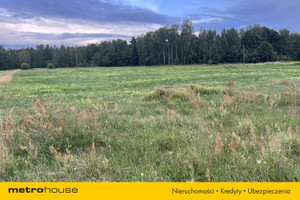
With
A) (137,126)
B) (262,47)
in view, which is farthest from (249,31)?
(137,126)

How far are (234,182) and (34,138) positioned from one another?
4428 millimetres

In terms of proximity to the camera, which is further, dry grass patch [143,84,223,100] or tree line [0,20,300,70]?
tree line [0,20,300,70]

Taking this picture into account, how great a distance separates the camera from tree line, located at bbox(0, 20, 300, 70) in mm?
80250

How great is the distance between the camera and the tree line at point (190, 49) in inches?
3159
